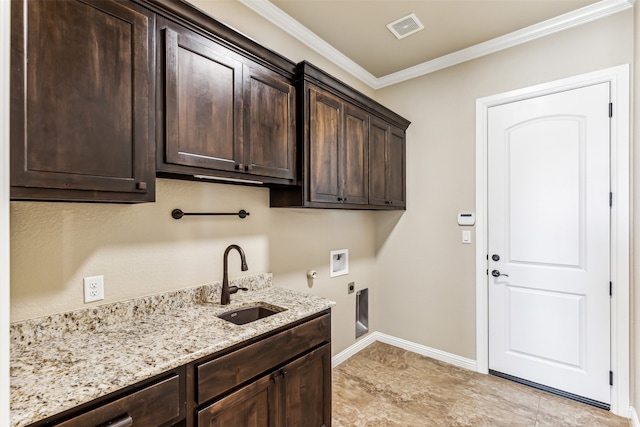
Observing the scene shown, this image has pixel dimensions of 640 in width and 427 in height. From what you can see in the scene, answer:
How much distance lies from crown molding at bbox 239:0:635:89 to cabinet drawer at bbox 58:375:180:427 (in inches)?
90.4

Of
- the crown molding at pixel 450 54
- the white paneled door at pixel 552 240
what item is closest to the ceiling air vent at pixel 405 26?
the crown molding at pixel 450 54

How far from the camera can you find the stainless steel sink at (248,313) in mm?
1731

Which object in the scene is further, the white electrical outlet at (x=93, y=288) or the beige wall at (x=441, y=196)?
the beige wall at (x=441, y=196)

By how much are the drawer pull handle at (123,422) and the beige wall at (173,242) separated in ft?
2.10

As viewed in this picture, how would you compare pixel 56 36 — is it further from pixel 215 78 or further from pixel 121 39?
pixel 215 78

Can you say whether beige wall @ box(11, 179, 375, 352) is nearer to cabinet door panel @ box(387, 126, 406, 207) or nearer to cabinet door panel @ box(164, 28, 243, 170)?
cabinet door panel @ box(164, 28, 243, 170)

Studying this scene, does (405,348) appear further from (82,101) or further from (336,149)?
(82,101)

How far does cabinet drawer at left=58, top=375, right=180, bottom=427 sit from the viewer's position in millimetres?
931

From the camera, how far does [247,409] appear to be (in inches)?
54.0

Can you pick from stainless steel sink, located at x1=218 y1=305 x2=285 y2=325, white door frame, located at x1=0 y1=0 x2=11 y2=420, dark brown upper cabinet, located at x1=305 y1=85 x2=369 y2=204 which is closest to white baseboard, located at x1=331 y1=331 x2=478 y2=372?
stainless steel sink, located at x1=218 y1=305 x2=285 y2=325

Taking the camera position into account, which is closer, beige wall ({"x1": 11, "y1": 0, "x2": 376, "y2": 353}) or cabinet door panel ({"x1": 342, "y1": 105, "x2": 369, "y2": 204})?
beige wall ({"x1": 11, "y1": 0, "x2": 376, "y2": 353})

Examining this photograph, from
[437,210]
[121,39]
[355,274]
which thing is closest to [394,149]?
[437,210]

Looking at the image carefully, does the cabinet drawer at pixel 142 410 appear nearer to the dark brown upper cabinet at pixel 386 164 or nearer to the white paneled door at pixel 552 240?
the dark brown upper cabinet at pixel 386 164

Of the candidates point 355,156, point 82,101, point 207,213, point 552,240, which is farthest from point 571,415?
point 82,101
